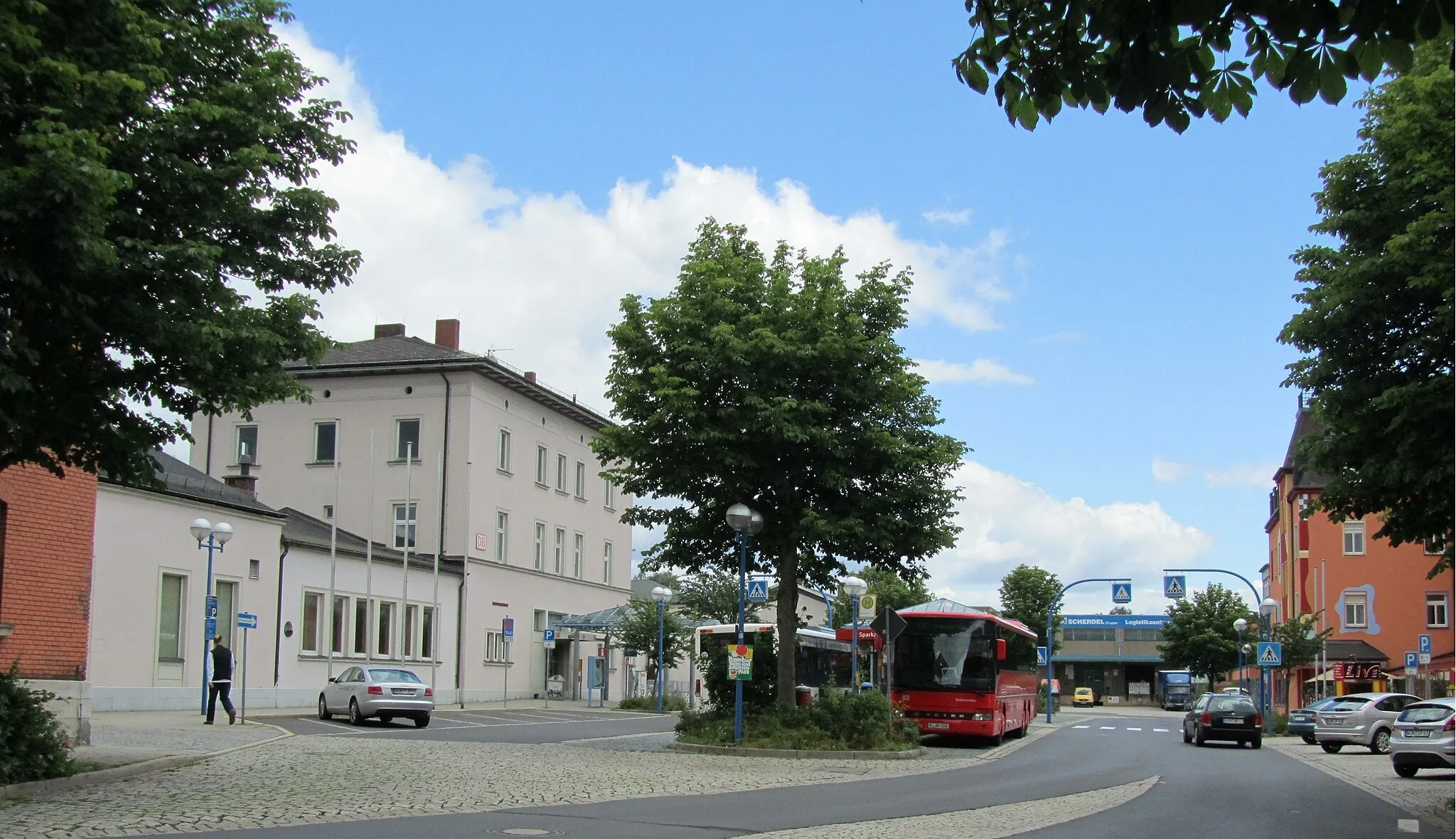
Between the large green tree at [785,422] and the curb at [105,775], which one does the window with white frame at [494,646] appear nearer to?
the large green tree at [785,422]

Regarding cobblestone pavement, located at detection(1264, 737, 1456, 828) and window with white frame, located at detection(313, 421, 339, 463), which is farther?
window with white frame, located at detection(313, 421, 339, 463)

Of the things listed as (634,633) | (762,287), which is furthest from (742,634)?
(634,633)

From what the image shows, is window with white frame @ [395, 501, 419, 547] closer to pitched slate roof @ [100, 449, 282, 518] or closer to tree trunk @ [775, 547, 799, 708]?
pitched slate roof @ [100, 449, 282, 518]

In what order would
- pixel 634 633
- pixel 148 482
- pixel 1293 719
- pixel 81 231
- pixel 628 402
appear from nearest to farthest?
pixel 81 231 < pixel 148 482 < pixel 628 402 < pixel 1293 719 < pixel 634 633

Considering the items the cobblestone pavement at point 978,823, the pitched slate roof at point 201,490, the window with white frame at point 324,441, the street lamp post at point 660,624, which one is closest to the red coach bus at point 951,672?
the cobblestone pavement at point 978,823

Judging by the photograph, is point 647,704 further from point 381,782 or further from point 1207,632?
point 1207,632

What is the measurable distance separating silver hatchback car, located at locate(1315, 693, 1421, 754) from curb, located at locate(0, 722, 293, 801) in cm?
2714

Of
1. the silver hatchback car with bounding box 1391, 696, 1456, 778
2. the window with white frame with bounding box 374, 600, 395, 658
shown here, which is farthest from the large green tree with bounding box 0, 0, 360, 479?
the window with white frame with bounding box 374, 600, 395, 658

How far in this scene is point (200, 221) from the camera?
15.2m

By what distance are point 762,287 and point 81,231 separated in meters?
16.8

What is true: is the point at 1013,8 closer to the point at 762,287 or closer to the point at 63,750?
the point at 63,750

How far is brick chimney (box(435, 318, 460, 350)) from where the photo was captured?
5906 centimetres

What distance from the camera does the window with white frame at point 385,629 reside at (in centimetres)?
4709

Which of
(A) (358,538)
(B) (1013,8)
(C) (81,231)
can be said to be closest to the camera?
(B) (1013,8)
